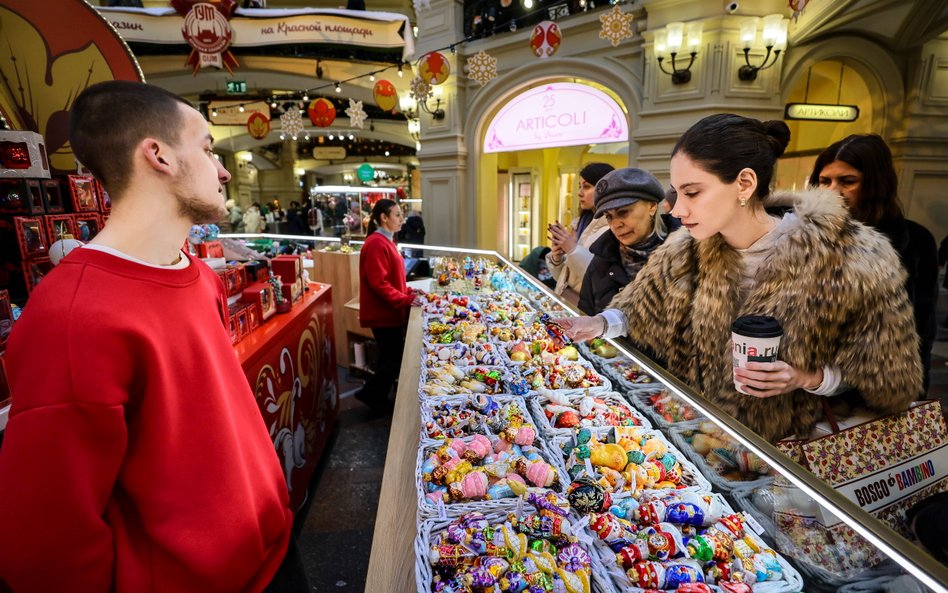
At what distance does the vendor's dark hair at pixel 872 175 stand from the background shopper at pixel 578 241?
44.6 inches

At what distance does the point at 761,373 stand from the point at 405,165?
956 inches

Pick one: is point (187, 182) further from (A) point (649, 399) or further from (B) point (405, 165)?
(B) point (405, 165)

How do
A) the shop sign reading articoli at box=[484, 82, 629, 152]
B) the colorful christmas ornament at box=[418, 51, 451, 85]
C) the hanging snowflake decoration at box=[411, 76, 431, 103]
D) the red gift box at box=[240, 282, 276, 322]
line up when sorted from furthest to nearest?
the hanging snowflake decoration at box=[411, 76, 431, 103] < the shop sign reading articoli at box=[484, 82, 629, 152] < the colorful christmas ornament at box=[418, 51, 451, 85] < the red gift box at box=[240, 282, 276, 322]

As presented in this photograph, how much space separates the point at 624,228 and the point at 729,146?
2.59 feet

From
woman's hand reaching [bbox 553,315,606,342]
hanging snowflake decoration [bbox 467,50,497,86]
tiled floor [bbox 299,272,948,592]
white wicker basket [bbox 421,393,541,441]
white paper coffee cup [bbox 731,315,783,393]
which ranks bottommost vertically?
tiled floor [bbox 299,272,948,592]

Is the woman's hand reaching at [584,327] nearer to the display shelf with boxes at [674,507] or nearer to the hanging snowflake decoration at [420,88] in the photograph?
the display shelf with boxes at [674,507]

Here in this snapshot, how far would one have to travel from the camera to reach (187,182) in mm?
1018

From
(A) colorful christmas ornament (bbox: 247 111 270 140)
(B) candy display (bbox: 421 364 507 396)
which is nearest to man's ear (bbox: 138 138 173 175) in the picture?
(B) candy display (bbox: 421 364 507 396)

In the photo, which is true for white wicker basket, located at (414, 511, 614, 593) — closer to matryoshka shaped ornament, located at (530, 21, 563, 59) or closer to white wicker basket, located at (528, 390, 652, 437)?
white wicker basket, located at (528, 390, 652, 437)

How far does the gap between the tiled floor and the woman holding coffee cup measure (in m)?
2.00

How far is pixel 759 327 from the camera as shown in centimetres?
103

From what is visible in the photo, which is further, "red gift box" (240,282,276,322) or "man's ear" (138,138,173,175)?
"red gift box" (240,282,276,322)

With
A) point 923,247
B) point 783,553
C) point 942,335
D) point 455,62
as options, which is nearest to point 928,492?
point 783,553

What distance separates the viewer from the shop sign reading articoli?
20.2 feet
